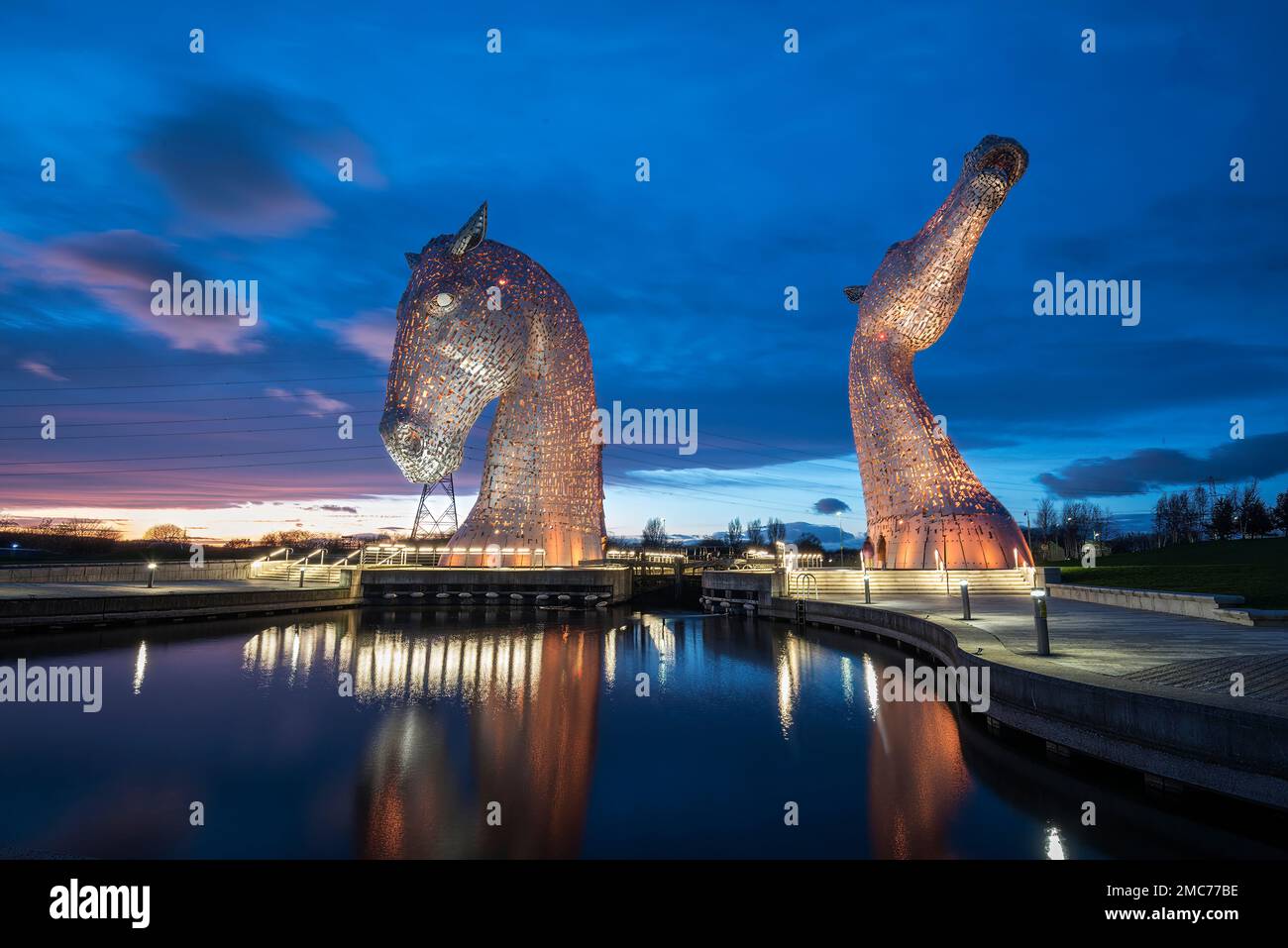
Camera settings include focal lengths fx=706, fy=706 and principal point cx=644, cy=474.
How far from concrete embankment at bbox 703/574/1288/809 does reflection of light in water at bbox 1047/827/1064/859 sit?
4.68 feet

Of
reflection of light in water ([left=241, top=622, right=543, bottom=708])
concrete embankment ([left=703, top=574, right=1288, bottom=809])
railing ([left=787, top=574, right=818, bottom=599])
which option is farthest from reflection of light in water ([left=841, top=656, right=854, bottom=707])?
railing ([left=787, top=574, right=818, bottom=599])

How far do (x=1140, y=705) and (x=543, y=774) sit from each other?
6.12m

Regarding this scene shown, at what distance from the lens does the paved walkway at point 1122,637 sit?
947 cm

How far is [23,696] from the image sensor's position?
36.4 ft

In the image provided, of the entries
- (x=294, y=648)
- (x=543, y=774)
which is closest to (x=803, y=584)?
(x=294, y=648)

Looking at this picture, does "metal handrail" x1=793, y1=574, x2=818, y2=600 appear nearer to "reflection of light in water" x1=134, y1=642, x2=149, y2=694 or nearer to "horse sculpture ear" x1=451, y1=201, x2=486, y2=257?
"horse sculpture ear" x1=451, y1=201, x2=486, y2=257

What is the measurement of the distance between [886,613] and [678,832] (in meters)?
13.1

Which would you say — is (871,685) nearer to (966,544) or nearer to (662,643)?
(662,643)

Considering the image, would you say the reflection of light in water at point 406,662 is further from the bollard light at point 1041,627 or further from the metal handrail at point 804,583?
the metal handrail at point 804,583

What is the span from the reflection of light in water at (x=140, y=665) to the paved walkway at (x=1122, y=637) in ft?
47.1

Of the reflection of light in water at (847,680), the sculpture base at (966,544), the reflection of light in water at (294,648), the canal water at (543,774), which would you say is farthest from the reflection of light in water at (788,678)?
the sculpture base at (966,544)

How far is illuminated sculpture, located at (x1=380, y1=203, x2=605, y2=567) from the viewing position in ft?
84.6

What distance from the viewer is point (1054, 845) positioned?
5.94m
